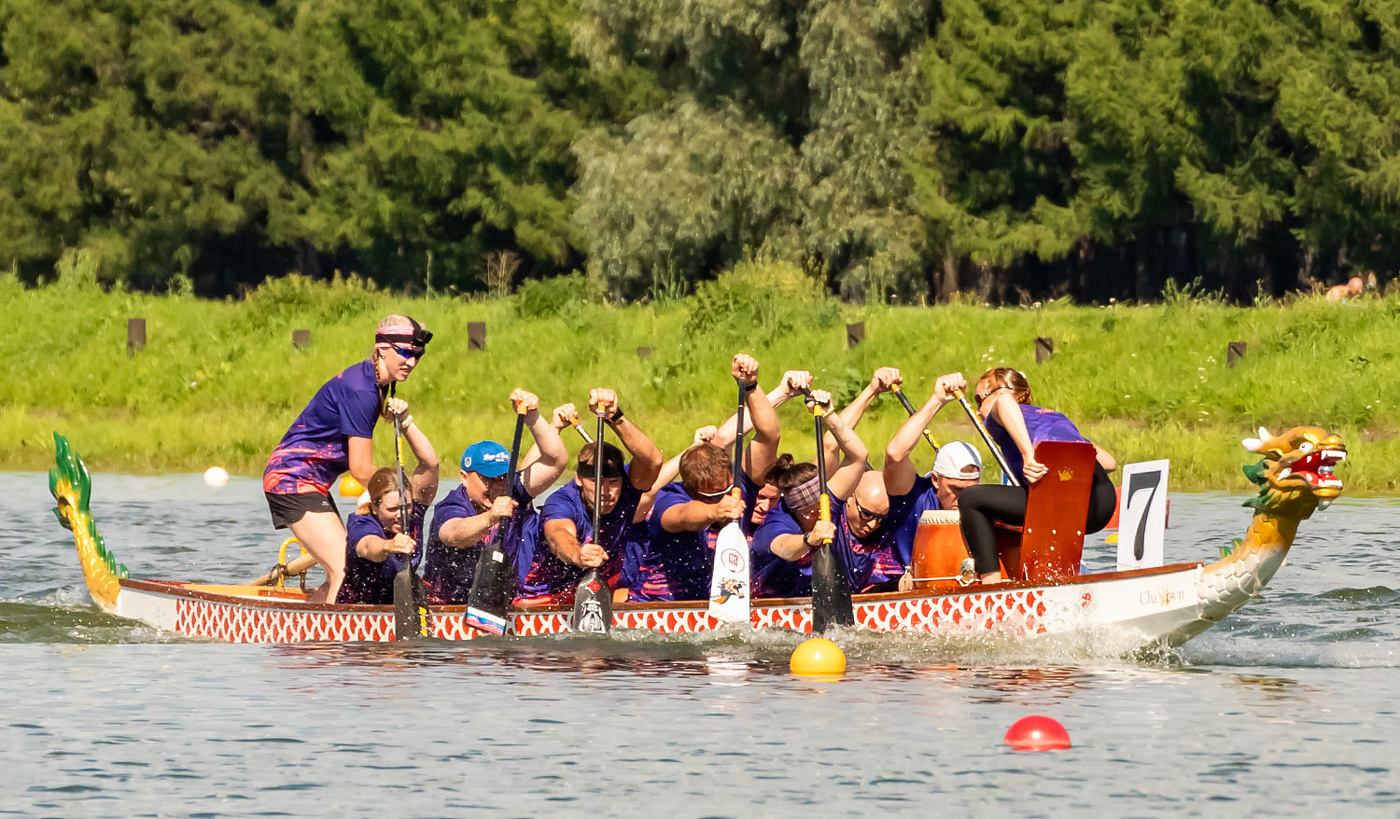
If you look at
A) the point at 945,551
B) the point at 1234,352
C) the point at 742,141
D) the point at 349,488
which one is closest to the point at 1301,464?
the point at 945,551

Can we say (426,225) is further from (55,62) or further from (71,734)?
(71,734)

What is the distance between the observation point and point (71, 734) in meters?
9.95

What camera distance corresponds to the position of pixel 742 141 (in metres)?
38.3

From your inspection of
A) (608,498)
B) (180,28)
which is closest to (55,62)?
(180,28)

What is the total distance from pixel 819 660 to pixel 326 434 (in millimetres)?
2904

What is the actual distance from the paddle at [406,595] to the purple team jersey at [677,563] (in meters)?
1.14

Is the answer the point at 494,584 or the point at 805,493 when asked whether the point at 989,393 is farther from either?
the point at 494,584

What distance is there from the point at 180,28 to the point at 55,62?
3335 millimetres

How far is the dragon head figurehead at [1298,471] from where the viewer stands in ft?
35.1

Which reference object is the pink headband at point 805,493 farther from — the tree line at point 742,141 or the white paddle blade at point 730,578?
the tree line at point 742,141

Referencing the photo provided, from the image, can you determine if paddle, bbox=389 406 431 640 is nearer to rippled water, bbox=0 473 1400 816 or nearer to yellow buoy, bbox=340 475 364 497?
rippled water, bbox=0 473 1400 816

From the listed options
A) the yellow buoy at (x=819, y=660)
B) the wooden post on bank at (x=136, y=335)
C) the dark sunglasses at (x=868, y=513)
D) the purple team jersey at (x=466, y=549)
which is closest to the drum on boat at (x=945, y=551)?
the dark sunglasses at (x=868, y=513)

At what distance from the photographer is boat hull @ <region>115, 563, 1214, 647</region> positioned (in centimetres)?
1142

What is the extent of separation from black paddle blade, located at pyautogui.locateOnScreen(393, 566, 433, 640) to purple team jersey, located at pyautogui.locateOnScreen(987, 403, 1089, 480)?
3195 mm
